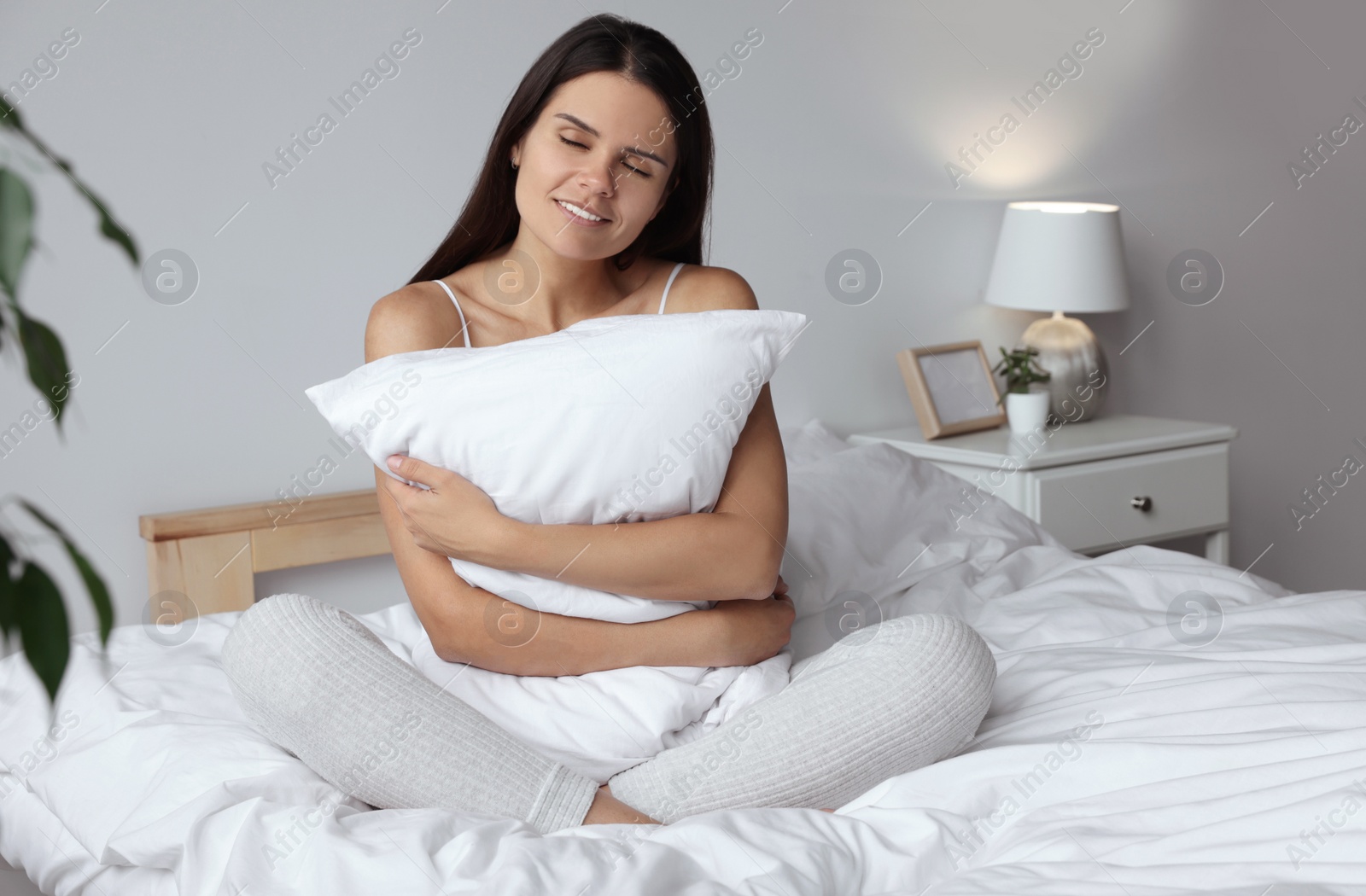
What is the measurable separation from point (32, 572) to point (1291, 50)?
327cm

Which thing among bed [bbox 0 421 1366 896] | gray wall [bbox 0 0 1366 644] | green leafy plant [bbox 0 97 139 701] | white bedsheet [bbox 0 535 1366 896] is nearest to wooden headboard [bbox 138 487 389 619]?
gray wall [bbox 0 0 1366 644]

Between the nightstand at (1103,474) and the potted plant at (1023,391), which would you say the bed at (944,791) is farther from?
the potted plant at (1023,391)

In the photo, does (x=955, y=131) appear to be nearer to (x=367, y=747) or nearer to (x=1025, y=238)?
(x=1025, y=238)

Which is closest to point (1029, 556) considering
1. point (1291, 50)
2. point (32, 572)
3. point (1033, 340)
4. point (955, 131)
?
point (1033, 340)

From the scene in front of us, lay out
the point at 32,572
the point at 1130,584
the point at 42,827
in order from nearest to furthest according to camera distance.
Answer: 1. the point at 32,572
2. the point at 42,827
3. the point at 1130,584

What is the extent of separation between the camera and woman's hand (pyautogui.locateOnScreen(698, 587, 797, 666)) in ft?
3.47

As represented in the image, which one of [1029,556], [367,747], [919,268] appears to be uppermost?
[919,268]

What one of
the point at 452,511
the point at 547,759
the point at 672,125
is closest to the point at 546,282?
the point at 672,125

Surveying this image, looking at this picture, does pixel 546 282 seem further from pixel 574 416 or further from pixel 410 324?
pixel 574 416

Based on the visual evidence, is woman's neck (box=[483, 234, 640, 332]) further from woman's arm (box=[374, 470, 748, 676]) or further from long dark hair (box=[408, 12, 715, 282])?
woman's arm (box=[374, 470, 748, 676])

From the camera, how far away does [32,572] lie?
9.2 inches

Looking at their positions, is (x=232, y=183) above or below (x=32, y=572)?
above

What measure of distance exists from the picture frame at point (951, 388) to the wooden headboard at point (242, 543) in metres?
→ 1.08

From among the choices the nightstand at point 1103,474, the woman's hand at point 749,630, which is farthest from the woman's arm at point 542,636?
the nightstand at point 1103,474
